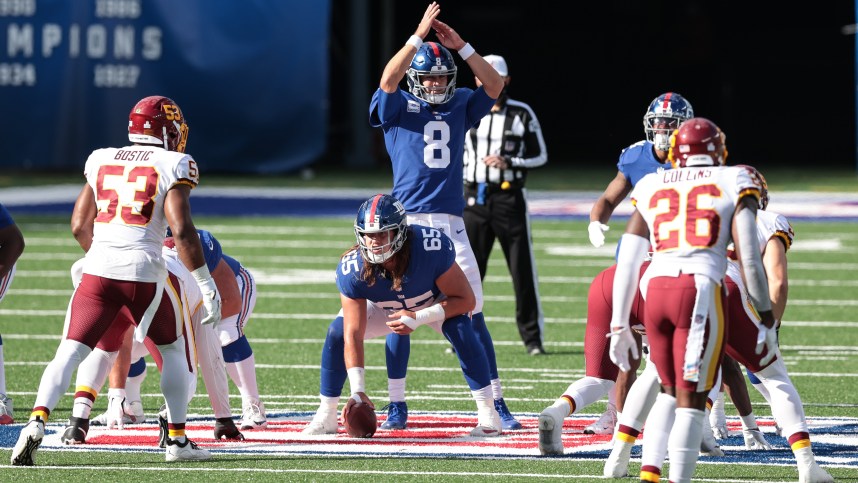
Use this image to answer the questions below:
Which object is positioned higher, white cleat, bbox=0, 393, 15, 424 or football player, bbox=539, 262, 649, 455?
football player, bbox=539, 262, 649, 455

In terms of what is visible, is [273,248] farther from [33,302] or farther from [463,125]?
[463,125]

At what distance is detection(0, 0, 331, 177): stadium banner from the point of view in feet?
77.3

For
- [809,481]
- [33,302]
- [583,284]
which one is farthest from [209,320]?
[583,284]

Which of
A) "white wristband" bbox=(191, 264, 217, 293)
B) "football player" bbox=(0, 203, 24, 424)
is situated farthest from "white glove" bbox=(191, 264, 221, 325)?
"football player" bbox=(0, 203, 24, 424)

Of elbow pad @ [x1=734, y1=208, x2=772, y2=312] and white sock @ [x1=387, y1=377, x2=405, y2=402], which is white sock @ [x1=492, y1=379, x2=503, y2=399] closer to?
white sock @ [x1=387, y1=377, x2=405, y2=402]

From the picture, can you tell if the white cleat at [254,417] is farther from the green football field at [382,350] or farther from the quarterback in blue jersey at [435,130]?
the quarterback in blue jersey at [435,130]

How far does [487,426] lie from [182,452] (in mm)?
1441

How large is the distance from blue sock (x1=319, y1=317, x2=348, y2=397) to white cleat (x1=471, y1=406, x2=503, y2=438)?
2.19ft

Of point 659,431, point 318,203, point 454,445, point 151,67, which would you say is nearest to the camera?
point 659,431

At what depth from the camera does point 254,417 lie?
7176mm

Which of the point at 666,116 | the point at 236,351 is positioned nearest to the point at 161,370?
the point at 236,351

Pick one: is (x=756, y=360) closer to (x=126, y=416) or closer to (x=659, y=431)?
(x=659, y=431)

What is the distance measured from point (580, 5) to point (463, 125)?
26511 mm

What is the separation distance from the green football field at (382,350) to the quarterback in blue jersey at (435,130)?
2.96 feet
